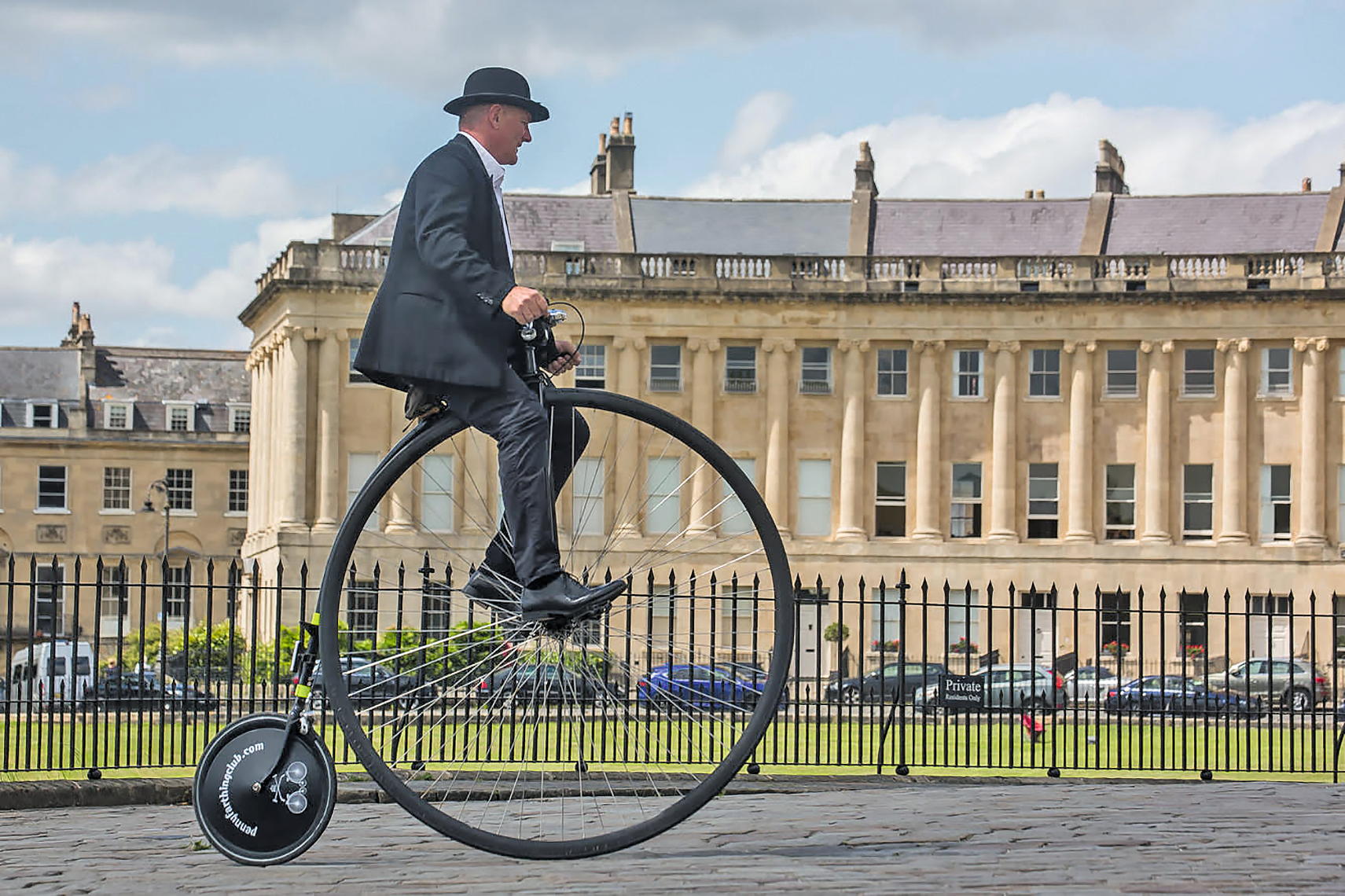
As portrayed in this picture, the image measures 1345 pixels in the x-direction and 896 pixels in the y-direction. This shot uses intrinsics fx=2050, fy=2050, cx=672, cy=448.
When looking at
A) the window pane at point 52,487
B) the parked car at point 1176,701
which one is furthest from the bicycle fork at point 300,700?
the window pane at point 52,487

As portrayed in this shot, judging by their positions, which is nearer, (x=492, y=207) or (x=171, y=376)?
(x=492, y=207)

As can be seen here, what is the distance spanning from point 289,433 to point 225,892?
65929mm

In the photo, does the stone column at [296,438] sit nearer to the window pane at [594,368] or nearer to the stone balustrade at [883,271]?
the stone balustrade at [883,271]

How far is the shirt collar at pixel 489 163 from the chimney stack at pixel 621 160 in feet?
236

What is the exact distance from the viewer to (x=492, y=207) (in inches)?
314

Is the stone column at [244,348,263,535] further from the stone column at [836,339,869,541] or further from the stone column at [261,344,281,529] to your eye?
the stone column at [836,339,869,541]

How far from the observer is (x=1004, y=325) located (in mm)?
71562

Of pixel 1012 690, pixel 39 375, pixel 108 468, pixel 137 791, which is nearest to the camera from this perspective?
pixel 137 791

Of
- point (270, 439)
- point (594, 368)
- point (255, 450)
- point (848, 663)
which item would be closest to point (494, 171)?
point (848, 663)

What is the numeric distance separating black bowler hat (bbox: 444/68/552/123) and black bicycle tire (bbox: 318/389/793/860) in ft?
3.87

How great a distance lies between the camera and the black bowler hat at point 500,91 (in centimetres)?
808

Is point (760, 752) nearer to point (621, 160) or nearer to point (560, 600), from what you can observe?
point (560, 600)

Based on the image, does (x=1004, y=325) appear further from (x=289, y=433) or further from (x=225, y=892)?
(x=225, y=892)

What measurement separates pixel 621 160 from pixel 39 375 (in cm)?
3759
